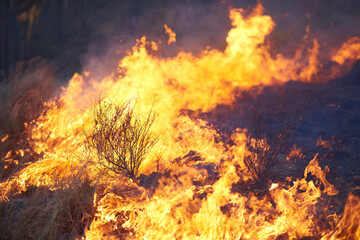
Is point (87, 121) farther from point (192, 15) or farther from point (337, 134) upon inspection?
point (192, 15)

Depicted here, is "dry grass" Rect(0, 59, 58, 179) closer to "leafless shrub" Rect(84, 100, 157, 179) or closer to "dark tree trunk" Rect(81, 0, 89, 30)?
"leafless shrub" Rect(84, 100, 157, 179)

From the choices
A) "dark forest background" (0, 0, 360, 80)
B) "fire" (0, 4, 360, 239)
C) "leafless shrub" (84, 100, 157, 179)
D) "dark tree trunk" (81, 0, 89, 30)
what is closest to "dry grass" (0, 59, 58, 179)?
"fire" (0, 4, 360, 239)

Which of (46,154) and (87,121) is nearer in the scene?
(46,154)

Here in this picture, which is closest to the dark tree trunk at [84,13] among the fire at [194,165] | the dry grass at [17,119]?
the fire at [194,165]

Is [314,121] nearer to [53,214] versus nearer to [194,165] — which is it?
[194,165]

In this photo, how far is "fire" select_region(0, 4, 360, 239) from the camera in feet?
9.37

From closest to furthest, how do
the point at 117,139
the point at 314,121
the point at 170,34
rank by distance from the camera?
the point at 117,139, the point at 314,121, the point at 170,34

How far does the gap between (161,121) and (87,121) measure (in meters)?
1.63

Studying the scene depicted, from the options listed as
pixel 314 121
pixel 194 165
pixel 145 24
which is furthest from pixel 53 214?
pixel 145 24

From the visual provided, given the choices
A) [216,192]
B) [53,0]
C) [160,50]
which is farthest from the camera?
[53,0]

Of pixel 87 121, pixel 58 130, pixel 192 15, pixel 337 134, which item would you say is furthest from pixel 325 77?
pixel 192 15

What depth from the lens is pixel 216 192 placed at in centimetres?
316

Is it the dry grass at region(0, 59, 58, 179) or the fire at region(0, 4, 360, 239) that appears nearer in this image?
the fire at region(0, 4, 360, 239)

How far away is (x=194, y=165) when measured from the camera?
421 cm
